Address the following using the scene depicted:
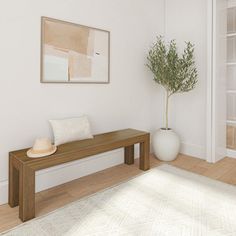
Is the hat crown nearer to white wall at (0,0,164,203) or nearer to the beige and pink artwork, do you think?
white wall at (0,0,164,203)

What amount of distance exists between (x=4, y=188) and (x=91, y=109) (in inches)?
48.7

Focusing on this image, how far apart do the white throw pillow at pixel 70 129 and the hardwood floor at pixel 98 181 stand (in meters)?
0.53

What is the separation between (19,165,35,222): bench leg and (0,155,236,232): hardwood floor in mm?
Answer: 84

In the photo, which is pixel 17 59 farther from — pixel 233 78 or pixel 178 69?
pixel 233 78

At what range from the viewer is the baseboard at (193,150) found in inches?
128

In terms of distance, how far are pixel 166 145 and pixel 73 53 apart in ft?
5.70

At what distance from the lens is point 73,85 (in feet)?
8.02

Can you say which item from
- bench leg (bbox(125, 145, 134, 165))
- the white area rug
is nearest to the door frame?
the white area rug

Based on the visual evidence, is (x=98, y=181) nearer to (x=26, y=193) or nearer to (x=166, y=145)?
(x=26, y=193)

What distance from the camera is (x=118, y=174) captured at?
2664 mm

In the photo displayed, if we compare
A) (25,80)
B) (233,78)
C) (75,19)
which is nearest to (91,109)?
(25,80)

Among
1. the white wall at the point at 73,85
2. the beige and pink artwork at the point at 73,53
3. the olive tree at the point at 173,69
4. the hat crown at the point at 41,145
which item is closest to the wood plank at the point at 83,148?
the hat crown at the point at 41,145

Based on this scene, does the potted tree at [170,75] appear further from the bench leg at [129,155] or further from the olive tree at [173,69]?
the bench leg at [129,155]

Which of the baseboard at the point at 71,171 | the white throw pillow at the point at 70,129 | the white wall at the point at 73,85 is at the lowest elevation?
the baseboard at the point at 71,171
